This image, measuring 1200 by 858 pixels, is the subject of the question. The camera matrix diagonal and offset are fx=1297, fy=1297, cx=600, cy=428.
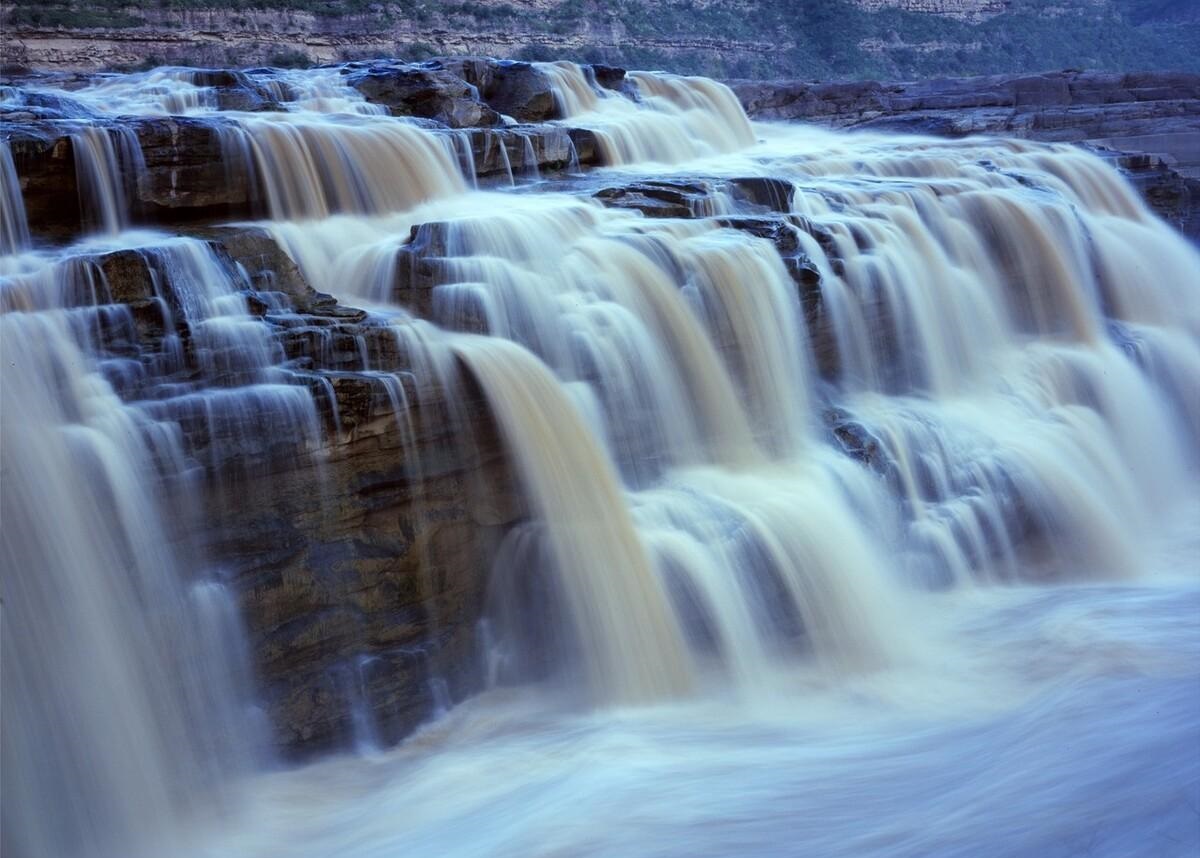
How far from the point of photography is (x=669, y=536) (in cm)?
727

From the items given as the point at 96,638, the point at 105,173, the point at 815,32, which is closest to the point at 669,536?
the point at 96,638

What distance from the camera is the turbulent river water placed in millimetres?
5316

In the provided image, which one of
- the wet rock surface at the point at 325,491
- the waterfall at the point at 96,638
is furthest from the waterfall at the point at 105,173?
the waterfall at the point at 96,638

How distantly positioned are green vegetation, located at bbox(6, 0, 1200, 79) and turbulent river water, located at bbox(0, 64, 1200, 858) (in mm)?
24108

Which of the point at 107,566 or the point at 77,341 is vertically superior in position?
the point at 77,341

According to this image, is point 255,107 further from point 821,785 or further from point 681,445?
point 821,785

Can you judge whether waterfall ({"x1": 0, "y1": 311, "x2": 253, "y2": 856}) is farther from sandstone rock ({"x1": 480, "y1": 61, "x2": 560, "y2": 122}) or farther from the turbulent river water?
sandstone rock ({"x1": 480, "y1": 61, "x2": 560, "y2": 122})

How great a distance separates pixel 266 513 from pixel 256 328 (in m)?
1.14

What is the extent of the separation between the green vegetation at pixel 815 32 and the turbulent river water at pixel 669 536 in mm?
24108

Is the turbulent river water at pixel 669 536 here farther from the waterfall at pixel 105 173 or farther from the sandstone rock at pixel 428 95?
the sandstone rock at pixel 428 95

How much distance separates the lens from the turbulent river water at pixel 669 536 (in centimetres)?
532

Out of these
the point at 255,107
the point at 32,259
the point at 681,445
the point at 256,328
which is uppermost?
the point at 255,107

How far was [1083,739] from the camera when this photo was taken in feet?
17.8

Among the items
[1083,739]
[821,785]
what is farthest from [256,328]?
[1083,739]
